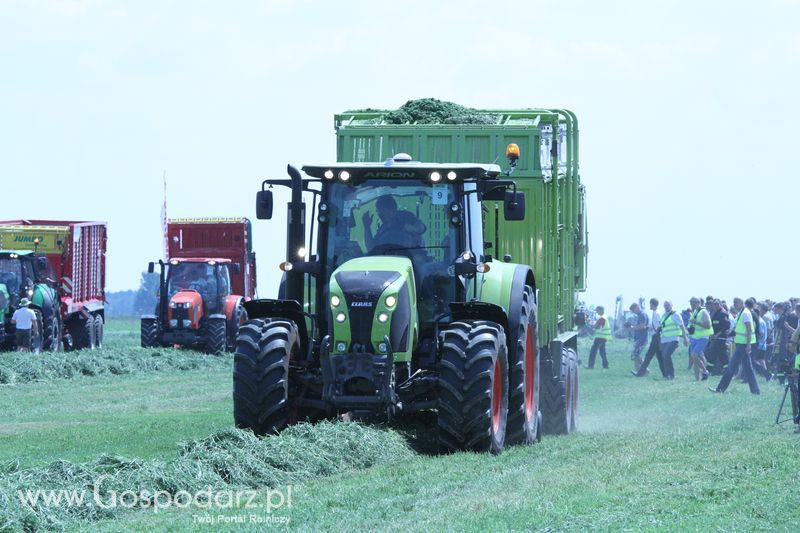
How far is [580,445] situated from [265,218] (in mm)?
3619

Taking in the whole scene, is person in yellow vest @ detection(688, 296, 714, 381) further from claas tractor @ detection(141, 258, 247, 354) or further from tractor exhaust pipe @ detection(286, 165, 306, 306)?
tractor exhaust pipe @ detection(286, 165, 306, 306)

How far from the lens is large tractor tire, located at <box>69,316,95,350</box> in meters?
33.9

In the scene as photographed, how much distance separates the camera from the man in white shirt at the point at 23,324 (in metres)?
28.5

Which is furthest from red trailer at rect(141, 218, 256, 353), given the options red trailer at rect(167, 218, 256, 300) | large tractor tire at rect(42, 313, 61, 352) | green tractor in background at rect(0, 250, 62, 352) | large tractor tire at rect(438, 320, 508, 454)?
large tractor tire at rect(438, 320, 508, 454)

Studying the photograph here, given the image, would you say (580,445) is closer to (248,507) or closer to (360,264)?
(360,264)

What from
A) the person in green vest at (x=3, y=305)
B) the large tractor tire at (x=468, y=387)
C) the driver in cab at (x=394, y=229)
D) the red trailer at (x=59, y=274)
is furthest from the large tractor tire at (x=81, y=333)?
the large tractor tire at (x=468, y=387)

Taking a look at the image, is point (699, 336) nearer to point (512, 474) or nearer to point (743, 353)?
point (743, 353)

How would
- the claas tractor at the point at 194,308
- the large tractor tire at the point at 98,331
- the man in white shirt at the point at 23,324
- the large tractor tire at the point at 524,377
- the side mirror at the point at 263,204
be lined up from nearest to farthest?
the side mirror at the point at 263,204 < the large tractor tire at the point at 524,377 < the man in white shirt at the point at 23,324 < the claas tractor at the point at 194,308 < the large tractor tire at the point at 98,331

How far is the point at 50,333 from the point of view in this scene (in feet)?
100

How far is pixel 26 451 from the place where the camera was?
13375 millimetres

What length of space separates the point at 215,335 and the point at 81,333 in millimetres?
3373

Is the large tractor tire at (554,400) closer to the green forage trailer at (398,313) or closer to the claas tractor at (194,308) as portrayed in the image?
the green forage trailer at (398,313)

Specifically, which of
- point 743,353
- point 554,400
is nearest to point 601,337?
point 743,353

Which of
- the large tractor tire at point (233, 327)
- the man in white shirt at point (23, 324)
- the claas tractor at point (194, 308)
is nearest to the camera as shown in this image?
the man in white shirt at point (23, 324)
